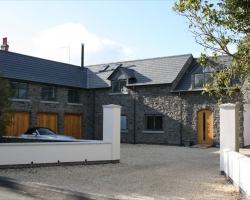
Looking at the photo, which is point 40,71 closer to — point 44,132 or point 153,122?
point 44,132

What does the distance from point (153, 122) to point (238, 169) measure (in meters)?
17.2

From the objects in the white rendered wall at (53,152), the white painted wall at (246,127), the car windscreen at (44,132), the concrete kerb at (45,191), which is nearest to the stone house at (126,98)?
the white painted wall at (246,127)

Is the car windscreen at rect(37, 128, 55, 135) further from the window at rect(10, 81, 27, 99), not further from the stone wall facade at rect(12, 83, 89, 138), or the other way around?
the window at rect(10, 81, 27, 99)

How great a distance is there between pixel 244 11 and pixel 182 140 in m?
15.7

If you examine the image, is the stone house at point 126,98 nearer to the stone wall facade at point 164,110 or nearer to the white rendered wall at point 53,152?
the stone wall facade at point 164,110

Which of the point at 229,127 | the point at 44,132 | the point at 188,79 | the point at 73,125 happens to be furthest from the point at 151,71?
the point at 229,127

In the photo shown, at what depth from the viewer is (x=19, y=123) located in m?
23.4

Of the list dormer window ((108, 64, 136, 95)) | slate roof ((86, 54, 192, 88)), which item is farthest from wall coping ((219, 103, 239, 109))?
dormer window ((108, 64, 136, 95))

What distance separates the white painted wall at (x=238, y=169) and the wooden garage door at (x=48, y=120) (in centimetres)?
1695

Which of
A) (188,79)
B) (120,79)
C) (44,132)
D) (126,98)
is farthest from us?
(120,79)

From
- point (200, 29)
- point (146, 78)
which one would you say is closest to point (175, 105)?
point (146, 78)

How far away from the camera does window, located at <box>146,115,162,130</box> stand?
24953 millimetres

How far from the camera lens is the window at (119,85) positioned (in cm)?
2697

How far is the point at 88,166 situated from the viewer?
12.6 m
